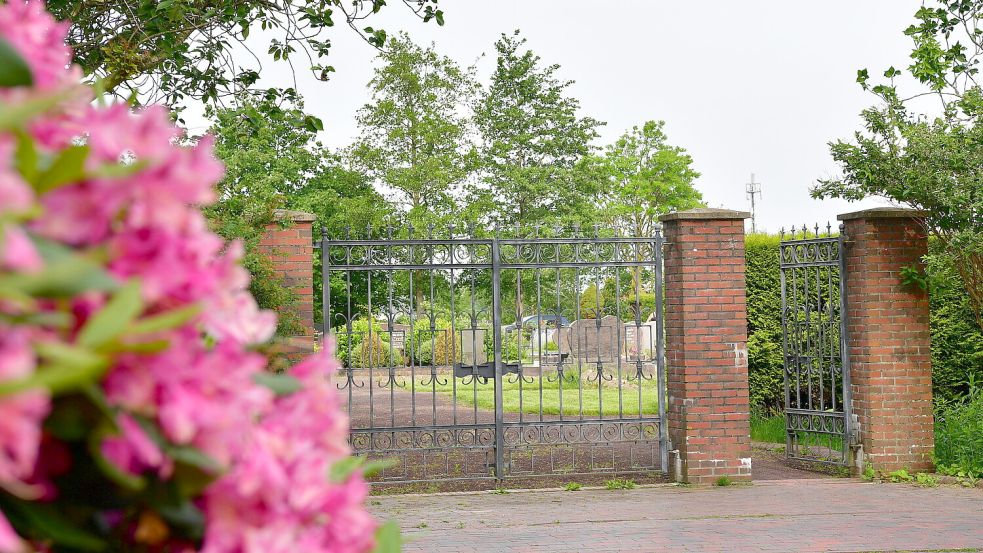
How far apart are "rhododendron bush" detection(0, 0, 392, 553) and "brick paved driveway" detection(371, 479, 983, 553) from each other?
610 centimetres

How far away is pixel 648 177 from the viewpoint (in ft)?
117

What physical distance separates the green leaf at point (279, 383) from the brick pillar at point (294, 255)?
8.13m

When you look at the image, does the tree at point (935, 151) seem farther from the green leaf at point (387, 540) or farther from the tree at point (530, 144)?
the tree at point (530, 144)

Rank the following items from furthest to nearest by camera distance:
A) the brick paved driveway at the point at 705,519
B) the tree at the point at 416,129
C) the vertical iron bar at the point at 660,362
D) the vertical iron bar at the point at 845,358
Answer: the tree at the point at 416,129 → the vertical iron bar at the point at 845,358 → the vertical iron bar at the point at 660,362 → the brick paved driveway at the point at 705,519

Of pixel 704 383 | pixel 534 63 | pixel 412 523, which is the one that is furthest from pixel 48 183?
pixel 534 63

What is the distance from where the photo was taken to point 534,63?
34.1 m

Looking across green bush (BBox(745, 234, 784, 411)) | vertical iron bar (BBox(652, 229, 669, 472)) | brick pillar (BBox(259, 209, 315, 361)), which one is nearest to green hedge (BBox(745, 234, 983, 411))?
green bush (BBox(745, 234, 784, 411))

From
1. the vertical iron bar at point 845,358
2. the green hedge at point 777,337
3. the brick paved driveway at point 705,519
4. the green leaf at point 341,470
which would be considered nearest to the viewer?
the green leaf at point 341,470

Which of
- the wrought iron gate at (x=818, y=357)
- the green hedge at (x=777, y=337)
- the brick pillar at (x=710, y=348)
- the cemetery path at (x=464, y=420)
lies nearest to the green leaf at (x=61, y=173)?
the cemetery path at (x=464, y=420)

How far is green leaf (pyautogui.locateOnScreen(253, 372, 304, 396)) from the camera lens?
0.67 m

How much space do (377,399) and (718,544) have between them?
36.7ft

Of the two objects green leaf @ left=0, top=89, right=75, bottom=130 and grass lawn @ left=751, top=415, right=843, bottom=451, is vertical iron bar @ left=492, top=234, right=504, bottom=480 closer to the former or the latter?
grass lawn @ left=751, top=415, right=843, bottom=451

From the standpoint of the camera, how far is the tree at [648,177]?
114 feet

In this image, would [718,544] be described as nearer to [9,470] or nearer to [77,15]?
[77,15]
